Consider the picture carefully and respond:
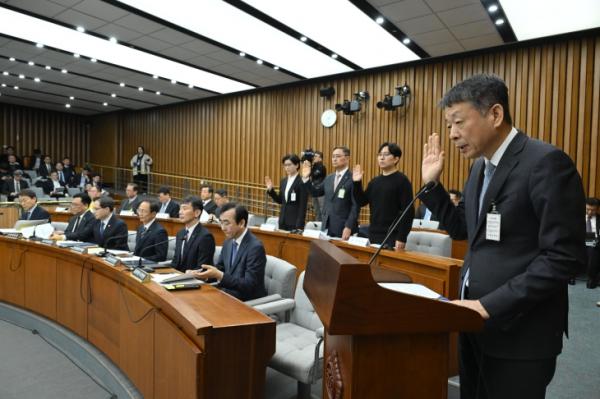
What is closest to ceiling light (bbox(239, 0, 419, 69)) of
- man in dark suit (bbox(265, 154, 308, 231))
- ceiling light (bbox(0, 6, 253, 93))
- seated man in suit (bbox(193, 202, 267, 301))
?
ceiling light (bbox(0, 6, 253, 93))

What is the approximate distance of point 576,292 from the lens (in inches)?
209

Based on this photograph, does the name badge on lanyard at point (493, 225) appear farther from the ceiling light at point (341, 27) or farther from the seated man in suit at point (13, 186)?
the seated man in suit at point (13, 186)

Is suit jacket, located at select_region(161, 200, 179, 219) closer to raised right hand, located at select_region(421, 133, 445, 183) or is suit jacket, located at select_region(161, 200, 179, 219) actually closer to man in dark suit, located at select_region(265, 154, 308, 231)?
man in dark suit, located at select_region(265, 154, 308, 231)

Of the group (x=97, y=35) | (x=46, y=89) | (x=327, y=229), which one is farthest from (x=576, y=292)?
(x=46, y=89)

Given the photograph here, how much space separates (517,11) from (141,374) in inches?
239

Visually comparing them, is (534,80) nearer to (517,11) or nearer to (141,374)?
(517,11)

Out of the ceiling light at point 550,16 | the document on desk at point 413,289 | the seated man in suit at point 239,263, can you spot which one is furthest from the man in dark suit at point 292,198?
the document on desk at point 413,289

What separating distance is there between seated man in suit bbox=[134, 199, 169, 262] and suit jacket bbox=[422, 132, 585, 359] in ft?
10.4

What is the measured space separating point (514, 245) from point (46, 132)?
17508 millimetres

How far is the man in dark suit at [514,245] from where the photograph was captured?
3.56ft

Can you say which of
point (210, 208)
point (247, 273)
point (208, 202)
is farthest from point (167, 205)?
point (247, 273)

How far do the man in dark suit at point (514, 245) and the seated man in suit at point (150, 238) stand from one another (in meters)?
3.16

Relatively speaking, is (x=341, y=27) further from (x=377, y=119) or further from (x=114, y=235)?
(x=114, y=235)

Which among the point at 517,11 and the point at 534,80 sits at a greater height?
the point at 517,11
